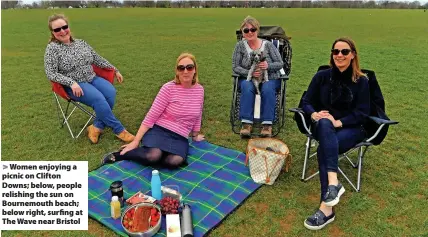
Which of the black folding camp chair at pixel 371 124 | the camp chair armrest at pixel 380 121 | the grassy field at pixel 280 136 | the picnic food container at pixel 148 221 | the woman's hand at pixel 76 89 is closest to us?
the picnic food container at pixel 148 221

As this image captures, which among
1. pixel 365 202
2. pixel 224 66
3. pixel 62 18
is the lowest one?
pixel 365 202

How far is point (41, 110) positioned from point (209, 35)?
11.7m

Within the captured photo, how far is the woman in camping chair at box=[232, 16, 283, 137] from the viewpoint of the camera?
4594 millimetres

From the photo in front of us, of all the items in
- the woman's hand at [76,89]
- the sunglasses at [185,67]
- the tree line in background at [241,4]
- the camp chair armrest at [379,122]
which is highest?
Answer: the tree line in background at [241,4]

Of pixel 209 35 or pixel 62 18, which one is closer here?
pixel 62 18

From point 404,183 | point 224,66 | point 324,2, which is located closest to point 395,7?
point 324,2

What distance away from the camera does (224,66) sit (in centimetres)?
938

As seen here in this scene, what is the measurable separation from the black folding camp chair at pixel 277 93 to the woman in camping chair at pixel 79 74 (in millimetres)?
1432

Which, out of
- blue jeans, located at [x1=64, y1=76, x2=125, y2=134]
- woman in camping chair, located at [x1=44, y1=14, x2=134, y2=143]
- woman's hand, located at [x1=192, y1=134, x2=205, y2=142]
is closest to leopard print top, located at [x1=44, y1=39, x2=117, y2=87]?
woman in camping chair, located at [x1=44, y1=14, x2=134, y2=143]

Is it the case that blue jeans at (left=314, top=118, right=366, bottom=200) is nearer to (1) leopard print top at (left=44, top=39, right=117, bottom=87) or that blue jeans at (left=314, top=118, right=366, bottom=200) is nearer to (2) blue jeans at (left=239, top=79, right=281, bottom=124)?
(2) blue jeans at (left=239, top=79, right=281, bottom=124)

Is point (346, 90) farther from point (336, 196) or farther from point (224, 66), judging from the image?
point (224, 66)

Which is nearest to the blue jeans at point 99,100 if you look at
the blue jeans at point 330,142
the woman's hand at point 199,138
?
the woman's hand at point 199,138

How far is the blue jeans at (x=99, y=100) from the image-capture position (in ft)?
14.2

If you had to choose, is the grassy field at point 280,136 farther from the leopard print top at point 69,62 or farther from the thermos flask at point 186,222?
the leopard print top at point 69,62
